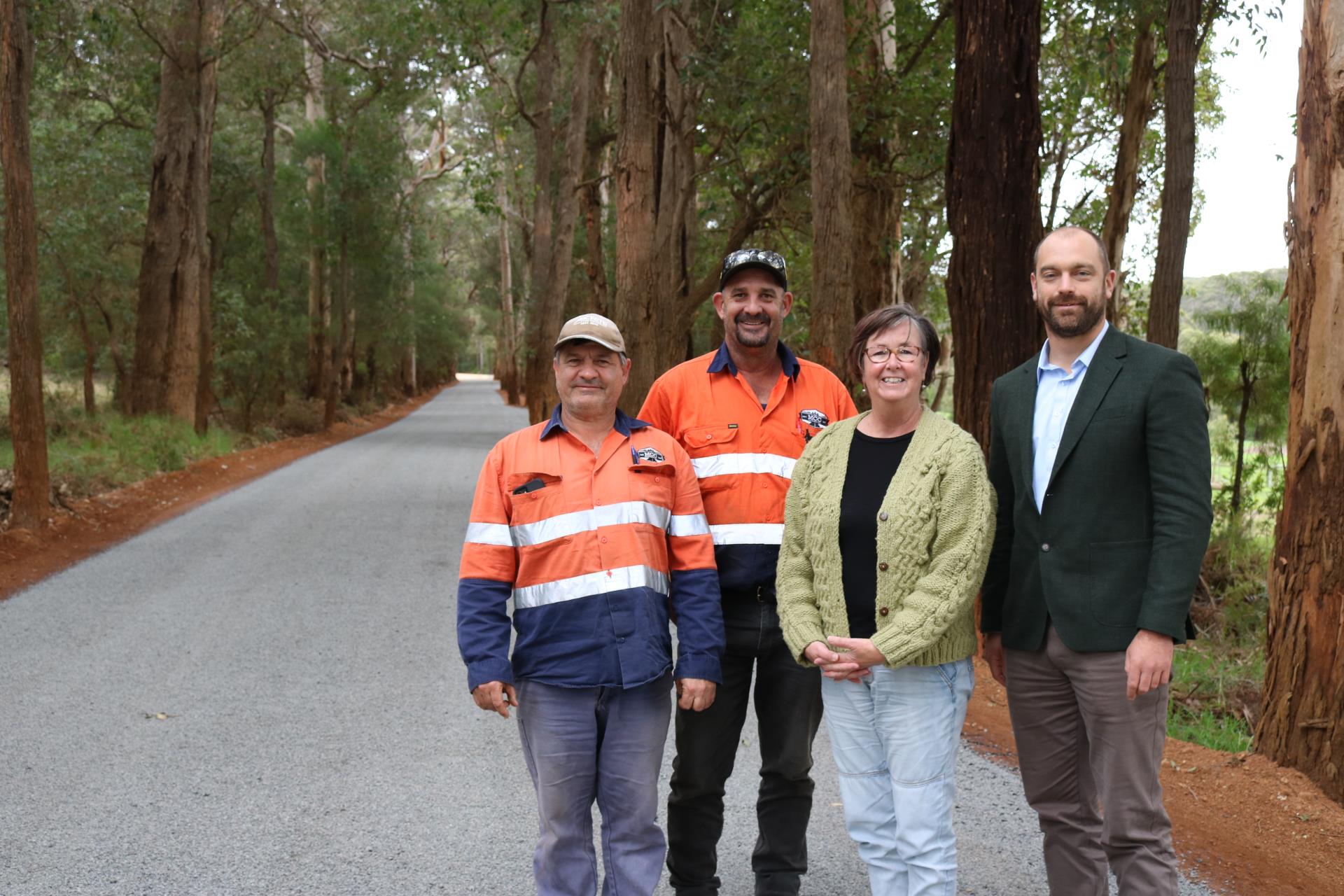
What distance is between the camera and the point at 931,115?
15492mm

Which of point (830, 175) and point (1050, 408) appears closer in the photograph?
point (1050, 408)

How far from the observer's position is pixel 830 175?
1045 cm

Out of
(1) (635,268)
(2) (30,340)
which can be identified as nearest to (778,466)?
(1) (635,268)

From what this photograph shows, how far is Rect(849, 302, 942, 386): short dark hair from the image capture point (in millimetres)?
3344

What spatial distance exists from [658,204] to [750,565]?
1112 centimetres

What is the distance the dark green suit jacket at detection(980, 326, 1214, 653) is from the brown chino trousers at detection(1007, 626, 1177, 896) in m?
0.11

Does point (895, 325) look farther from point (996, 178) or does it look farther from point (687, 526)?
point (996, 178)

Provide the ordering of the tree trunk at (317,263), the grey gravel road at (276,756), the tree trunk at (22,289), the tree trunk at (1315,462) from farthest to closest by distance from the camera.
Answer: the tree trunk at (317,263)
the tree trunk at (22,289)
the tree trunk at (1315,462)
the grey gravel road at (276,756)

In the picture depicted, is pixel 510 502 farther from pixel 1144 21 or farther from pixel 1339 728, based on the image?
pixel 1144 21

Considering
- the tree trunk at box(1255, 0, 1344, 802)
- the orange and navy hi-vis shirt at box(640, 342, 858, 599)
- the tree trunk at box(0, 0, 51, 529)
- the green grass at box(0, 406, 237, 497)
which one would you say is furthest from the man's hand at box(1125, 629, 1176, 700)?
the green grass at box(0, 406, 237, 497)

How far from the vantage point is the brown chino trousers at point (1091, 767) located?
125 inches

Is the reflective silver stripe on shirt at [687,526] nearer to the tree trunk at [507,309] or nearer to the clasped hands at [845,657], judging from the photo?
the clasped hands at [845,657]

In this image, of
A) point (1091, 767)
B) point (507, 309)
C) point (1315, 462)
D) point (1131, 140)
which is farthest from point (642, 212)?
point (507, 309)

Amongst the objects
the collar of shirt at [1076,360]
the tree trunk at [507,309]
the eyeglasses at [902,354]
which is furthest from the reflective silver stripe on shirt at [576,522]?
the tree trunk at [507,309]
